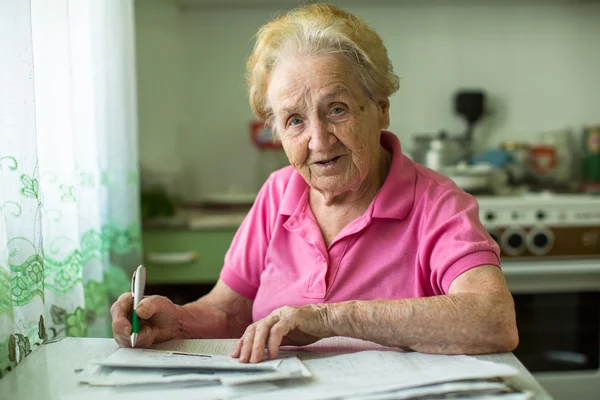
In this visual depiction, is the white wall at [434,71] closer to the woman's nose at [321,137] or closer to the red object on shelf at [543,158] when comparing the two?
the red object on shelf at [543,158]

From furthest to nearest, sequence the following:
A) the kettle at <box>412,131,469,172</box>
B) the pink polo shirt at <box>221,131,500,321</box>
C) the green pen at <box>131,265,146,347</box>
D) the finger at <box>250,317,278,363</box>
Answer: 1. the kettle at <box>412,131,469,172</box>
2. the pink polo shirt at <box>221,131,500,321</box>
3. the green pen at <box>131,265,146,347</box>
4. the finger at <box>250,317,278,363</box>

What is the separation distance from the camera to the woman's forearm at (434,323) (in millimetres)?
988

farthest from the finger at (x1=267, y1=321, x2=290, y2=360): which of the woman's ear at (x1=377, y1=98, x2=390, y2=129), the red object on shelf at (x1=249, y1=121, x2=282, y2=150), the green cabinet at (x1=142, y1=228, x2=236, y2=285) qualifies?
the red object on shelf at (x1=249, y1=121, x2=282, y2=150)

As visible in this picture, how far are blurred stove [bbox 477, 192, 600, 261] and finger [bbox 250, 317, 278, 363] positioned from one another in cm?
152

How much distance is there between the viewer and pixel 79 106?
1.53 m

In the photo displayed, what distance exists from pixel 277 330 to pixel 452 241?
372 mm

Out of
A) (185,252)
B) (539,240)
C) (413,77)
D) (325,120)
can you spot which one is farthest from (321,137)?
(413,77)

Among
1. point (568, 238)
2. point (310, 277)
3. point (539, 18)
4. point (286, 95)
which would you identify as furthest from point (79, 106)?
point (539, 18)

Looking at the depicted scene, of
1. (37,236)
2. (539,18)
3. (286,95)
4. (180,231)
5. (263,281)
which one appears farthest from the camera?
(539,18)

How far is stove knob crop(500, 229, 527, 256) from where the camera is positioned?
2.32 m

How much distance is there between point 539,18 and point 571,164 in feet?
2.17

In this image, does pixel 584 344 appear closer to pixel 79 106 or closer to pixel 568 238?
pixel 568 238

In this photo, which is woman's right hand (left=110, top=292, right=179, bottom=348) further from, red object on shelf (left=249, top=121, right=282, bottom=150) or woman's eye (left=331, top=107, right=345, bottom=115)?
red object on shelf (left=249, top=121, right=282, bottom=150)

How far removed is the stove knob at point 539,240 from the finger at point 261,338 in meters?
1.60
